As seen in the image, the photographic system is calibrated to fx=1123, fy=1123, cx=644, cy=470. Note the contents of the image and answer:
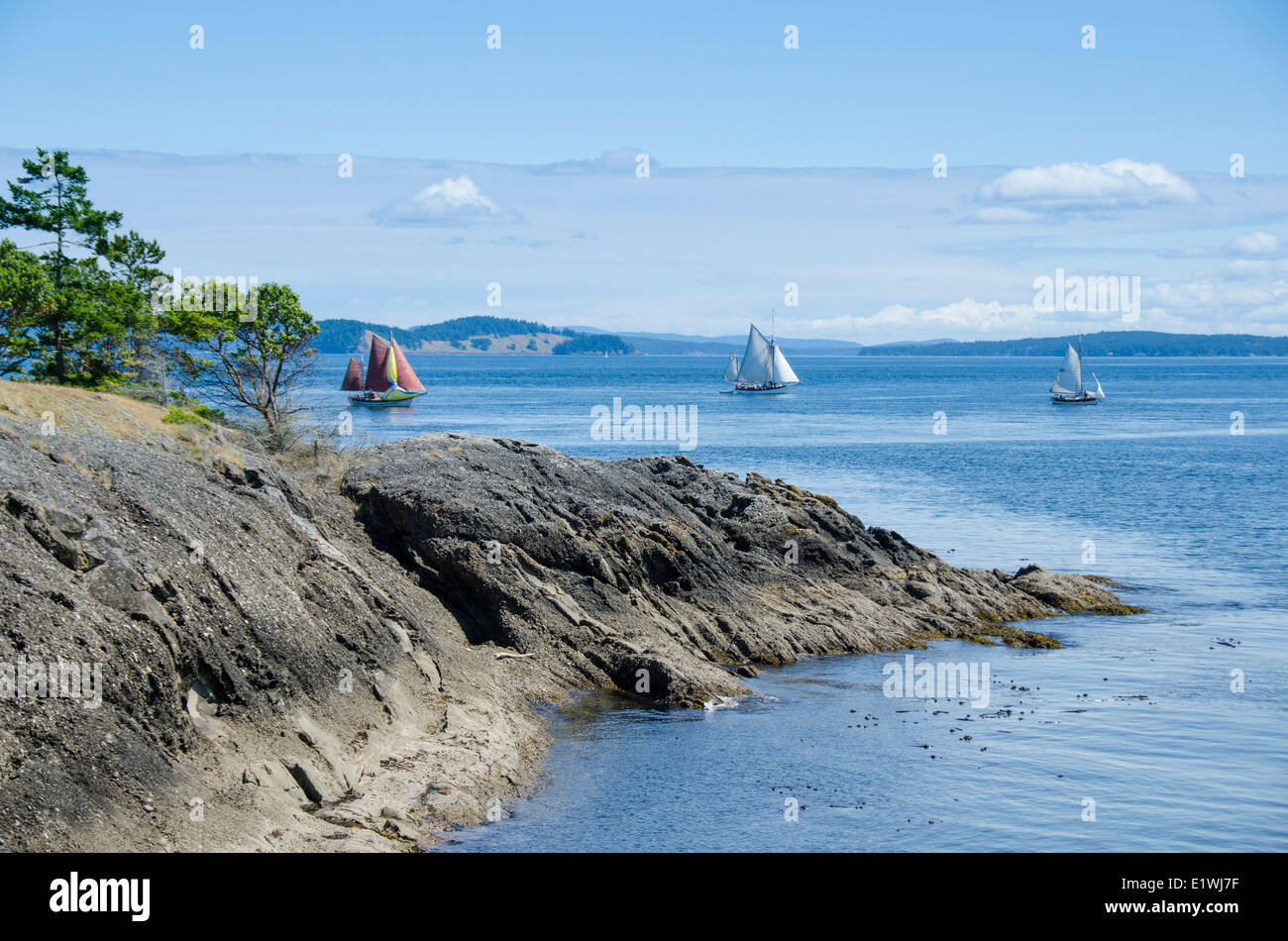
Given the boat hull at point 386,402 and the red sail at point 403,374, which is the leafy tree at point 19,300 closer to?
the boat hull at point 386,402

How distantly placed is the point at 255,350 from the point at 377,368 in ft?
262

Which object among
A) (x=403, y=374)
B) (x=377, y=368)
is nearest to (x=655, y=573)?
(x=377, y=368)

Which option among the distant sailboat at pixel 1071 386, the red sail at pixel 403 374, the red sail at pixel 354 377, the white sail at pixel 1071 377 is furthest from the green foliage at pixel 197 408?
the white sail at pixel 1071 377

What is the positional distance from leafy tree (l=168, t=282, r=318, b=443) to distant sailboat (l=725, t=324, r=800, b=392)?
11269 cm

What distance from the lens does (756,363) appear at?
152m

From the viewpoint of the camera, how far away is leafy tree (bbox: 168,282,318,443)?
124 ft

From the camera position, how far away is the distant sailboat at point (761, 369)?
150 metres

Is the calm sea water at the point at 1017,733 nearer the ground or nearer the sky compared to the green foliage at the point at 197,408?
nearer the ground

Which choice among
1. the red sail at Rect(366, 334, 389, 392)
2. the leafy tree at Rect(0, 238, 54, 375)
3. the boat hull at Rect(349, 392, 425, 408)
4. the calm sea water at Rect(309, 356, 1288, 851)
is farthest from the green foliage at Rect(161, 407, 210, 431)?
the red sail at Rect(366, 334, 389, 392)

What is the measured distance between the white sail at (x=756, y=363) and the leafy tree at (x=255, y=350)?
4428 inches

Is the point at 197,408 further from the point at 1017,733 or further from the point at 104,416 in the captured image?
the point at 1017,733

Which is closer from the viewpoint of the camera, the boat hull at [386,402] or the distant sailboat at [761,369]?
the boat hull at [386,402]

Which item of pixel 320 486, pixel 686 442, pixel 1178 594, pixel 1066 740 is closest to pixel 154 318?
pixel 320 486

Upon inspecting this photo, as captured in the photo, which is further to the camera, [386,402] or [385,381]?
[385,381]
